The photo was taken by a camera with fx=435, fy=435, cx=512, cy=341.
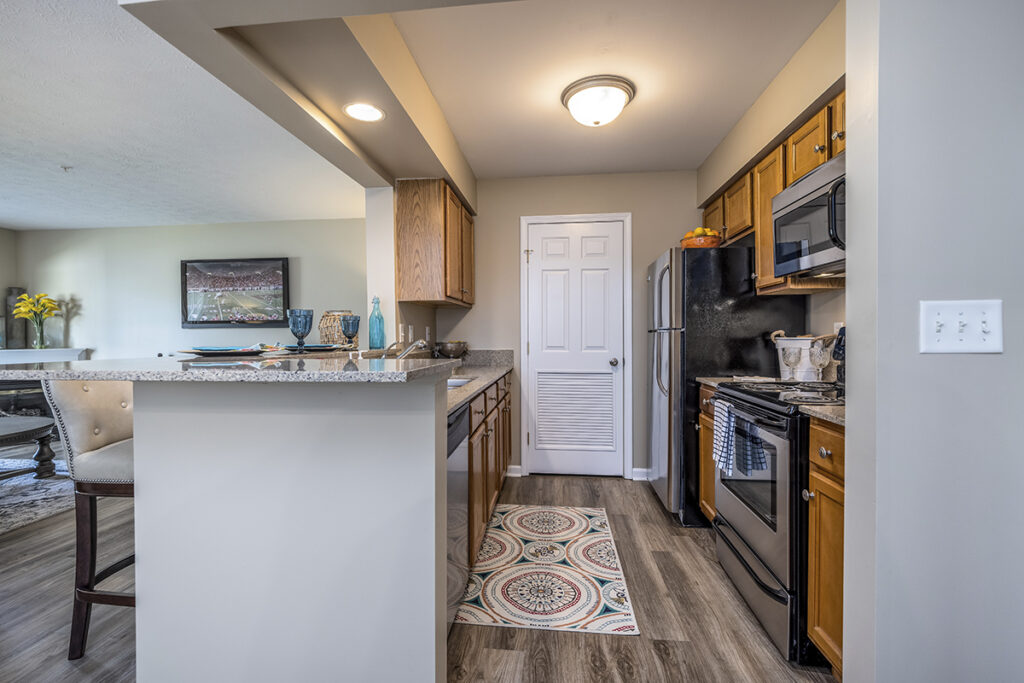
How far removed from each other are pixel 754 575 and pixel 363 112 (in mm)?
2539

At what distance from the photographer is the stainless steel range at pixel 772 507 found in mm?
1493

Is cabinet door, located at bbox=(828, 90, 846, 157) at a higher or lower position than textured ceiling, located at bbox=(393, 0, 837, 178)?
lower

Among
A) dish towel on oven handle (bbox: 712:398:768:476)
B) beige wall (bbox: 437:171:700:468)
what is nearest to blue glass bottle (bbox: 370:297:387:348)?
beige wall (bbox: 437:171:700:468)

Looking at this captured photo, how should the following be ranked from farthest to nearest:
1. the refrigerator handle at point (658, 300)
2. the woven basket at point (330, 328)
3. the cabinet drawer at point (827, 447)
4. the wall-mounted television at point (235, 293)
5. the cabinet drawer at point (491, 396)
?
the wall-mounted television at point (235, 293) → the woven basket at point (330, 328) → the refrigerator handle at point (658, 300) → the cabinet drawer at point (491, 396) → the cabinet drawer at point (827, 447)

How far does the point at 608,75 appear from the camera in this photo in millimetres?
2139

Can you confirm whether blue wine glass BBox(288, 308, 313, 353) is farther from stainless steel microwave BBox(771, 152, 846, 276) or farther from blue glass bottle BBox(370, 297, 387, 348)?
stainless steel microwave BBox(771, 152, 846, 276)

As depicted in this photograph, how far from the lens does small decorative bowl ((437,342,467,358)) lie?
3408 millimetres

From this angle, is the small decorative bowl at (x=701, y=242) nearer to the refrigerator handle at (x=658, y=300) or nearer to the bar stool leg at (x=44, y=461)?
the refrigerator handle at (x=658, y=300)

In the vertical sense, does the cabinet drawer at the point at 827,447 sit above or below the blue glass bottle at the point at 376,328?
below

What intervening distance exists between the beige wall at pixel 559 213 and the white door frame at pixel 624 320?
0.04m

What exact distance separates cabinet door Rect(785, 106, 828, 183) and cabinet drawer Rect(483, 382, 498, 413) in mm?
1868

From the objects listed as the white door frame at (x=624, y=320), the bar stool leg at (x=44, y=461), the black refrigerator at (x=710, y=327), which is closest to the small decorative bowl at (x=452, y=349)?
the white door frame at (x=624, y=320)

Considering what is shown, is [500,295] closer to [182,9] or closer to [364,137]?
[364,137]

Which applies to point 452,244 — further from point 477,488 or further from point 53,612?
point 53,612
